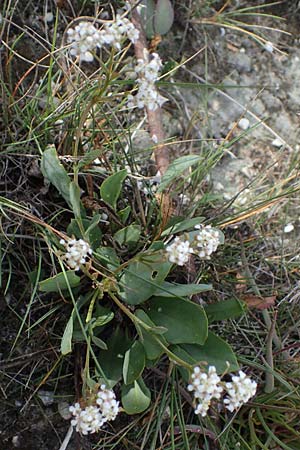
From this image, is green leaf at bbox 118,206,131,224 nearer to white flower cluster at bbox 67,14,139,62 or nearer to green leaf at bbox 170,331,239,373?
Result: green leaf at bbox 170,331,239,373

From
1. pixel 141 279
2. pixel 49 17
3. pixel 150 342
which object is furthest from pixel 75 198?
pixel 49 17

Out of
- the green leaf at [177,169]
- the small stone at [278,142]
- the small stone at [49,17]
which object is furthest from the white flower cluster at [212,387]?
the small stone at [49,17]

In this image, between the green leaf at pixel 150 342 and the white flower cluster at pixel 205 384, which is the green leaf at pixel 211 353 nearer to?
the green leaf at pixel 150 342

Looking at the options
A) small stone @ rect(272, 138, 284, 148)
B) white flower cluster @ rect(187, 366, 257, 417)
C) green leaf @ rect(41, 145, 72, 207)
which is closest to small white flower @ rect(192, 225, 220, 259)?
white flower cluster @ rect(187, 366, 257, 417)

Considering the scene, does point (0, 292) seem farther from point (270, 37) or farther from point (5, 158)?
point (270, 37)

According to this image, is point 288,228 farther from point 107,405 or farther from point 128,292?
point 107,405
